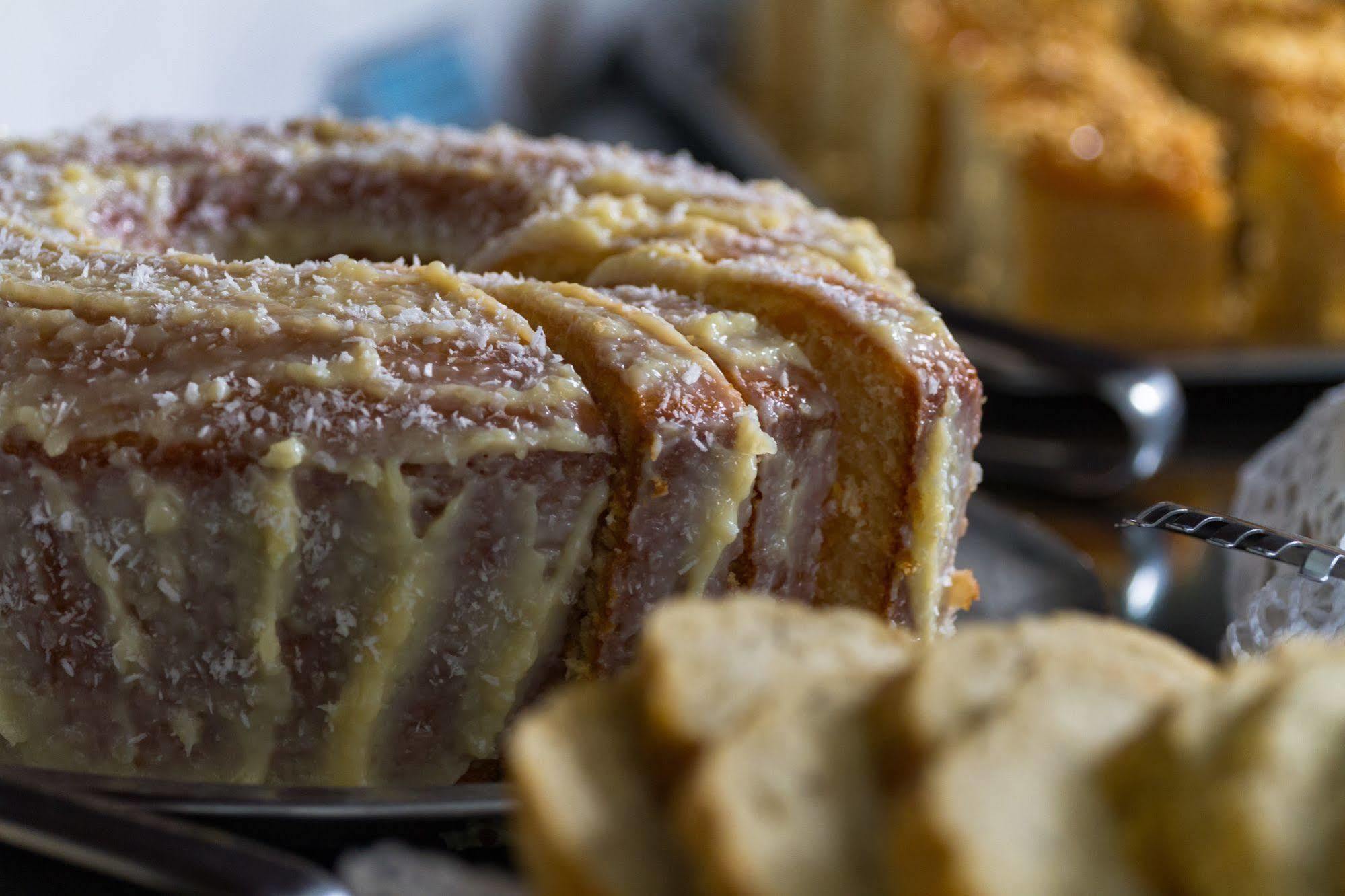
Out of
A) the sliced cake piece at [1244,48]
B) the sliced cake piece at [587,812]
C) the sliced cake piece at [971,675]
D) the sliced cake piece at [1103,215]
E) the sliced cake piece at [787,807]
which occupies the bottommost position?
the sliced cake piece at [1103,215]

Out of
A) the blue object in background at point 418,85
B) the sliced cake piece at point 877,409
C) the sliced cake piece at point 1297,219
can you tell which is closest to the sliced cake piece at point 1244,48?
the sliced cake piece at point 1297,219

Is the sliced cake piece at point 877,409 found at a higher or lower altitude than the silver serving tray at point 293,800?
higher

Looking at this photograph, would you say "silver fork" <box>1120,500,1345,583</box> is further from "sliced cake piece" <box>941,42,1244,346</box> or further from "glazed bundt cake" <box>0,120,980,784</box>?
"sliced cake piece" <box>941,42,1244,346</box>

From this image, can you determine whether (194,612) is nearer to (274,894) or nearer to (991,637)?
(274,894)

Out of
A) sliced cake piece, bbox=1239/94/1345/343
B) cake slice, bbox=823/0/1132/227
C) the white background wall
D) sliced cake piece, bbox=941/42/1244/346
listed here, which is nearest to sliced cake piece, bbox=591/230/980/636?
the white background wall

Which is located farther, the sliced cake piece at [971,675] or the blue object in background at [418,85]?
the blue object in background at [418,85]

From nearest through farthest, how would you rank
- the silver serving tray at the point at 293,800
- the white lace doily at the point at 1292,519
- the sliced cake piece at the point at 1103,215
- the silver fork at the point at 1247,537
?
the silver serving tray at the point at 293,800 → the silver fork at the point at 1247,537 → the white lace doily at the point at 1292,519 → the sliced cake piece at the point at 1103,215

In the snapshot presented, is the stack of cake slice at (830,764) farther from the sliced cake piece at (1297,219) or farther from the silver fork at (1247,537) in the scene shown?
the sliced cake piece at (1297,219)
